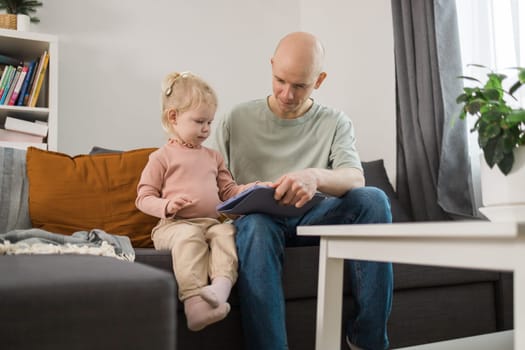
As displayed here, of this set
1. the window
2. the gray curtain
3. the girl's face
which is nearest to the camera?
the girl's face

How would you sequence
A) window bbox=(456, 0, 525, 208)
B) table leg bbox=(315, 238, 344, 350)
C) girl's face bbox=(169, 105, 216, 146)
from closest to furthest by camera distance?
table leg bbox=(315, 238, 344, 350)
girl's face bbox=(169, 105, 216, 146)
window bbox=(456, 0, 525, 208)

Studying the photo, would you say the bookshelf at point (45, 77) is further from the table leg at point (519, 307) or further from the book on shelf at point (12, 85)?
the table leg at point (519, 307)

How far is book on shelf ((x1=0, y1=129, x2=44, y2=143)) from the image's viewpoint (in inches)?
91.1

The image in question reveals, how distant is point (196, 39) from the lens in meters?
2.90

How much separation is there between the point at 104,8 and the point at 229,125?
1281 millimetres

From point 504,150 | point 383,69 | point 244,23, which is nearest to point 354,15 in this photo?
point 383,69

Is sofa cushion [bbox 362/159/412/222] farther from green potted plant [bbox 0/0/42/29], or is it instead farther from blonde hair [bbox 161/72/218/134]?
green potted plant [bbox 0/0/42/29]

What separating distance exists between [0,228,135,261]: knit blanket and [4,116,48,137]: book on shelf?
1.01 m

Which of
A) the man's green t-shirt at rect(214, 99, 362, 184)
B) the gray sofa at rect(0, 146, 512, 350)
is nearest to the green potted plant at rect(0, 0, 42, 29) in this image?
the gray sofa at rect(0, 146, 512, 350)

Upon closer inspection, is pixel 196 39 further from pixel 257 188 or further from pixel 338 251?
pixel 338 251

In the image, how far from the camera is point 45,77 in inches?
97.1

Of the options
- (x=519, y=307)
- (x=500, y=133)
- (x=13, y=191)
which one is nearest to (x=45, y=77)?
(x=13, y=191)

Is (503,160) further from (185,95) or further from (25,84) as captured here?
(25,84)

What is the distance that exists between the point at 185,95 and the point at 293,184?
53 centimetres
